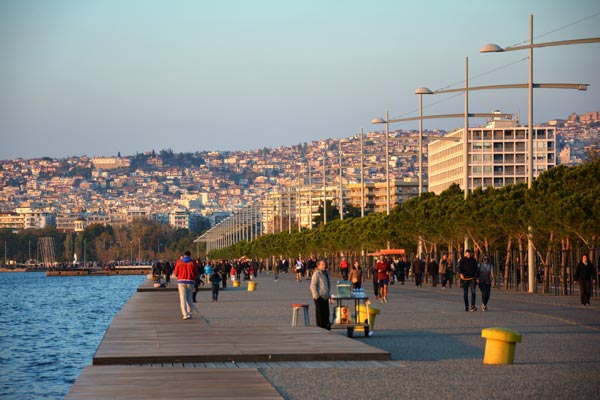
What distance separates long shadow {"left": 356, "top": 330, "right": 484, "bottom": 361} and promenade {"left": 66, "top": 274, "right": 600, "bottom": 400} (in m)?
0.02

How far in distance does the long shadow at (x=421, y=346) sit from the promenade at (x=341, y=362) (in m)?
0.02

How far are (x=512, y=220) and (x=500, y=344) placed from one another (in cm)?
3433

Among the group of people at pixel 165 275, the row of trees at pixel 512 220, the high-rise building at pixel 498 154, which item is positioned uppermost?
the high-rise building at pixel 498 154

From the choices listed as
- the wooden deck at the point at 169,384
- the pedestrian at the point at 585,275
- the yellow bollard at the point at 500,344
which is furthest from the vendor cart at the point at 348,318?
the pedestrian at the point at 585,275

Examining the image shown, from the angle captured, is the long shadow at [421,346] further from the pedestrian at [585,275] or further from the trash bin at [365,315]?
the pedestrian at [585,275]

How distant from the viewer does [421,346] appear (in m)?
23.0

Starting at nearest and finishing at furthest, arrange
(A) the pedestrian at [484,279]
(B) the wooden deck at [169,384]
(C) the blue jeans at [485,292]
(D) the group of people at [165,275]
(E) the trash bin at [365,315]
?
(B) the wooden deck at [169,384], (E) the trash bin at [365,315], (C) the blue jeans at [485,292], (A) the pedestrian at [484,279], (D) the group of people at [165,275]

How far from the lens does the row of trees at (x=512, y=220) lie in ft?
150

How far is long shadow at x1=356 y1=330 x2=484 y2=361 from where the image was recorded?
20.9m

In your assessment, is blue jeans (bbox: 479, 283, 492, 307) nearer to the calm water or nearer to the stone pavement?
the stone pavement

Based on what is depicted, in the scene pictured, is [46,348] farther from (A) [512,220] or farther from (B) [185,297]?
→ (A) [512,220]

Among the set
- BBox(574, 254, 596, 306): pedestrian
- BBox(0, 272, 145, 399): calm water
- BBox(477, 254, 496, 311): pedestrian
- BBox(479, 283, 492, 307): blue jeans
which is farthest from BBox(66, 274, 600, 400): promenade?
BBox(574, 254, 596, 306): pedestrian

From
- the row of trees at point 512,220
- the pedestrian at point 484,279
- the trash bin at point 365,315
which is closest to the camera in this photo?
the trash bin at point 365,315

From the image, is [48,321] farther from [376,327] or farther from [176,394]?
[176,394]
